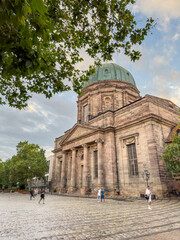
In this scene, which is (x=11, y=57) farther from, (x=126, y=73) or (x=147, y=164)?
(x=126, y=73)

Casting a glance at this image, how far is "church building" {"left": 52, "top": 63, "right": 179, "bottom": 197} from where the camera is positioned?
18.1 metres

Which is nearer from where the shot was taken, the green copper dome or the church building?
the church building

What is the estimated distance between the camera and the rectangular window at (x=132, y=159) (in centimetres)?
1982

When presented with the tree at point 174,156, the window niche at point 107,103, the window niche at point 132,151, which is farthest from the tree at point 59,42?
the window niche at point 107,103

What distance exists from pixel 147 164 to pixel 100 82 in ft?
67.7

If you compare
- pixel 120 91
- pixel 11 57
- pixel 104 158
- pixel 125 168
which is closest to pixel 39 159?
pixel 104 158

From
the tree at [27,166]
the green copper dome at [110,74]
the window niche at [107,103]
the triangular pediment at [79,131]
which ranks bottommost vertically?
the tree at [27,166]

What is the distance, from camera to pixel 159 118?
64.1 ft

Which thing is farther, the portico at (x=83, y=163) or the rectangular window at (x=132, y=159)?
the portico at (x=83, y=163)

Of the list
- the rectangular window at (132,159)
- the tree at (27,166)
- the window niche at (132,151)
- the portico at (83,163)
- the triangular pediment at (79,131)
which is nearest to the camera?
the rectangular window at (132,159)

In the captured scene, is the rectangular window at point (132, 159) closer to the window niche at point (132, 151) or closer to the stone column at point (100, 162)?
the window niche at point (132, 151)

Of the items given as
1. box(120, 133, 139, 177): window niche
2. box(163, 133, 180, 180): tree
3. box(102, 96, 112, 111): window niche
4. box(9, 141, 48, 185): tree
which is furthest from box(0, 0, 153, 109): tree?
box(9, 141, 48, 185): tree

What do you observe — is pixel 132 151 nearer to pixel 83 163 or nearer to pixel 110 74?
pixel 83 163

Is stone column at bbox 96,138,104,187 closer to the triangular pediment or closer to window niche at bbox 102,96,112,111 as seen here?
the triangular pediment
